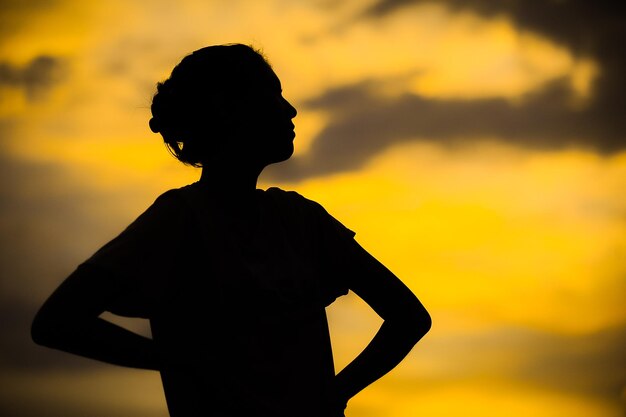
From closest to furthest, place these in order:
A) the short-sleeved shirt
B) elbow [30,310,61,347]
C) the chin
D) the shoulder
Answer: elbow [30,310,61,347] < the short-sleeved shirt < the chin < the shoulder

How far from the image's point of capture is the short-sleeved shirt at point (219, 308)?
2.22 m

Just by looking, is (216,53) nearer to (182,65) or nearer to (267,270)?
(182,65)

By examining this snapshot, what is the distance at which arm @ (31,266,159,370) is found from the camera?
211 centimetres

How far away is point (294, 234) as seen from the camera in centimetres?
264

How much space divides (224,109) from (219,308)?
2.37 feet

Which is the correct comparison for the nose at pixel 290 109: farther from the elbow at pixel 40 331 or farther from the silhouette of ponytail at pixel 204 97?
the elbow at pixel 40 331

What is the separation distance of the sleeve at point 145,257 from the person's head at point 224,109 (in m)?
0.35

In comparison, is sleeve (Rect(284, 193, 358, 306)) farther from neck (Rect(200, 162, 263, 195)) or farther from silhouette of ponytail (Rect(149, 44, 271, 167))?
silhouette of ponytail (Rect(149, 44, 271, 167))

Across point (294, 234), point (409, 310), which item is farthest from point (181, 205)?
point (409, 310)

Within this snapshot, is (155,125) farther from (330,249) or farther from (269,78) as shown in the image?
(330,249)

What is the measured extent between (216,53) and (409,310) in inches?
43.3

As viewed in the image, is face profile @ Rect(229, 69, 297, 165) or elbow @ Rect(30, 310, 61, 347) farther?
face profile @ Rect(229, 69, 297, 165)

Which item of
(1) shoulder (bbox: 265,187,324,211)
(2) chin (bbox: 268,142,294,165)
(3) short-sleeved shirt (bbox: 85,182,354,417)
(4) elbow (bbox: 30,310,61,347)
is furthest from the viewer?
(1) shoulder (bbox: 265,187,324,211)

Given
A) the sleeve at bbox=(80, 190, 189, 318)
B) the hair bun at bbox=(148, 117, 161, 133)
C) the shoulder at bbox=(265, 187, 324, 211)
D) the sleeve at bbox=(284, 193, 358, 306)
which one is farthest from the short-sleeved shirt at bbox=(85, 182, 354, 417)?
the hair bun at bbox=(148, 117, 161, 133)
